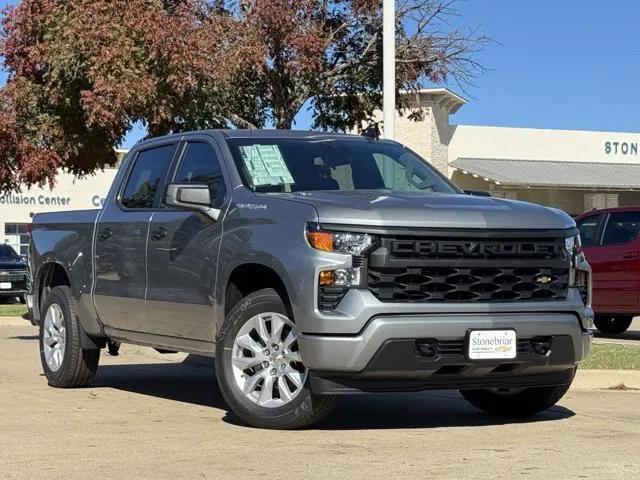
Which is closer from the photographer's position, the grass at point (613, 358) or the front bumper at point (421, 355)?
the front bumper at point (421, 355)

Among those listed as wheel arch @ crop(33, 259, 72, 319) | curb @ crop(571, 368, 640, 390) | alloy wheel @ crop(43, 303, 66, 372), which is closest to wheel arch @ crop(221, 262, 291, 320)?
alloy wheel @ crop(43, 303, 66, 372)

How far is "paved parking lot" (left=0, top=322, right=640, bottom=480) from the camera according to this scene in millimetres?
6621

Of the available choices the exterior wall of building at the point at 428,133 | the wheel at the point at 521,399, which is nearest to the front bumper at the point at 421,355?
the wheel at the point at 521,399

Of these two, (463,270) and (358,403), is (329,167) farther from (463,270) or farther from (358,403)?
(358,403)

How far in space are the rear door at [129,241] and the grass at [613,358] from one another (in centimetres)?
409

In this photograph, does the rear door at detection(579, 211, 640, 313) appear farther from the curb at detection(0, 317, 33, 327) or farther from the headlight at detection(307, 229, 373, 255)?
the headlight at detection(307, 229, 373, 255)

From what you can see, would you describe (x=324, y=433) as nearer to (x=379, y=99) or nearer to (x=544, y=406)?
(x=544, y=406)

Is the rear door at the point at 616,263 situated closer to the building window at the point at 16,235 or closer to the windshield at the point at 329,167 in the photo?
the windshield at the point at 329,167

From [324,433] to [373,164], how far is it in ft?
7.52

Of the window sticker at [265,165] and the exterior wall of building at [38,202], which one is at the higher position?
the window sticker at [265,165]

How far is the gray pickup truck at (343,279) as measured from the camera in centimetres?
761

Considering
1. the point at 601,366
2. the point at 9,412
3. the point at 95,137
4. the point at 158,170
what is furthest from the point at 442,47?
the point at 9,412

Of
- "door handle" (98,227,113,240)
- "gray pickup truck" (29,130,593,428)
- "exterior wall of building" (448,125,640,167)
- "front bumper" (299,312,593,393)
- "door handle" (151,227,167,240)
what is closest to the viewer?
"front bumper" (299,312,593,393)

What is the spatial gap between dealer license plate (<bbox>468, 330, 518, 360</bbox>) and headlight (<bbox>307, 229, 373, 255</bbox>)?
0.81 m
